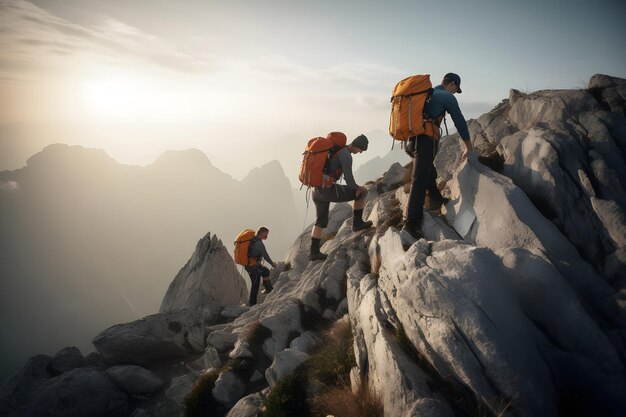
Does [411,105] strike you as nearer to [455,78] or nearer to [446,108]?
[446,108]

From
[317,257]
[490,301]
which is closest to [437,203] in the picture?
[490,301]

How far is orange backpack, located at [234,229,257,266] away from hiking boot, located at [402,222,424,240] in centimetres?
1049

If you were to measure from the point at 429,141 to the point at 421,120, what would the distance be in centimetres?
75

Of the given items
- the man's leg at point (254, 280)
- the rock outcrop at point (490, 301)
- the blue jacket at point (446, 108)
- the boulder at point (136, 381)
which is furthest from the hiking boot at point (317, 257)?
the boulder at point (136, 381)

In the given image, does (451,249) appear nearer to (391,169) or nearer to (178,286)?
(391,169)

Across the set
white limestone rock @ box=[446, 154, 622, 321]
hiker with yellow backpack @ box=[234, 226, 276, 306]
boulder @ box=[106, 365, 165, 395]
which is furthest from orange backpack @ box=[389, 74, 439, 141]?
boulder @ box=[106, 365, 165, 395]

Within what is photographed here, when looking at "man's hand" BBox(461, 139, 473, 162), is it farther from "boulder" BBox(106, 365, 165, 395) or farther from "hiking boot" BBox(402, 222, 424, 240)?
"boulder" BBox(106, 365, 165, 395)

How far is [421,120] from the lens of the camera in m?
8.85

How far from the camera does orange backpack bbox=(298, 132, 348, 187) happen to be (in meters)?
11.6

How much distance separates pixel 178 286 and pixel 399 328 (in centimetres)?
2094

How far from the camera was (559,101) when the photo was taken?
9.73 m

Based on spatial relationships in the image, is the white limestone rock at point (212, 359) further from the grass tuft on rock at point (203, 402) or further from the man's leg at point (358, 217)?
the man's leg at point (358, 217)

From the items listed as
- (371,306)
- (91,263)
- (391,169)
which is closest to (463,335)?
(371,306)

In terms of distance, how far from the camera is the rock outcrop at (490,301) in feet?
16.7
